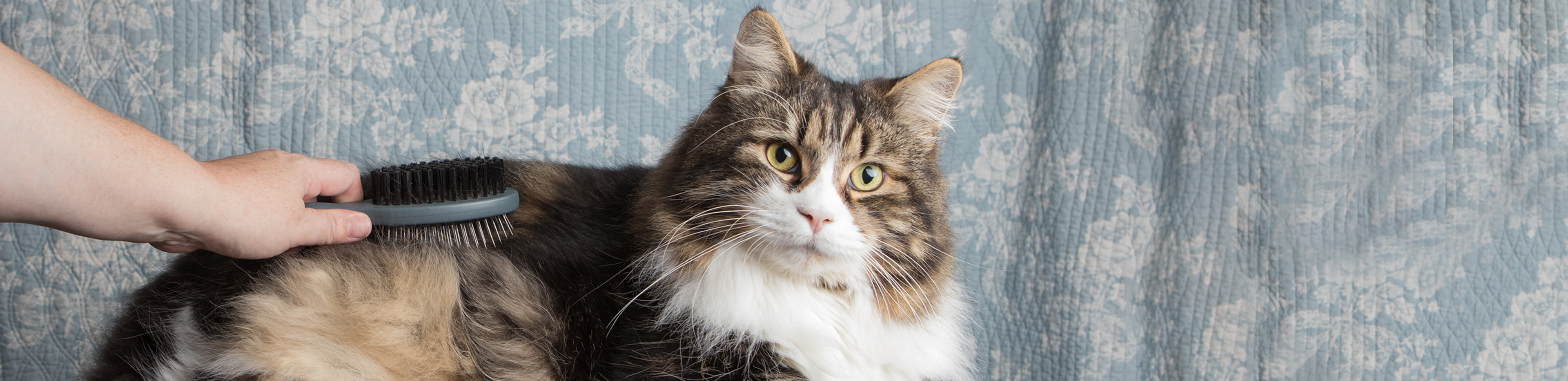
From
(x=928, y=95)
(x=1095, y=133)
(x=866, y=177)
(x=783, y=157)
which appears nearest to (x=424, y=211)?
(x=783, y=157)

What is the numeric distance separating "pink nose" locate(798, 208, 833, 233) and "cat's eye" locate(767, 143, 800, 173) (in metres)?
0.11

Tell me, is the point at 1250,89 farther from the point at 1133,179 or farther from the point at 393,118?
the point at 393,118

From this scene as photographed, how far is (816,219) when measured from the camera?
1071 millimetres

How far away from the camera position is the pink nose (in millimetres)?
1069

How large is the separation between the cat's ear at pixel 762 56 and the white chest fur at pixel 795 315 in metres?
0.28

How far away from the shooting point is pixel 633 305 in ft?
3.92

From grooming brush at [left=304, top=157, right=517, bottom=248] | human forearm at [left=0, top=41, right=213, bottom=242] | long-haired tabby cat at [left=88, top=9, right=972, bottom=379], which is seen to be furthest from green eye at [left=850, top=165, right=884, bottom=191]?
human forearm at [left=0, top=41, right=213, bottom=242]

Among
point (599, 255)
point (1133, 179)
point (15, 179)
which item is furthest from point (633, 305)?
point (1133, 179)

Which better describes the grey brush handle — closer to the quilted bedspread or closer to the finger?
the finger

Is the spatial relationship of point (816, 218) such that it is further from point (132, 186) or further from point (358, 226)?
point (132, 186)

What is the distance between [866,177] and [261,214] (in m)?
0.77

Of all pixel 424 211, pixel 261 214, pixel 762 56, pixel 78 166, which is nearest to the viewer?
pixel 78 166

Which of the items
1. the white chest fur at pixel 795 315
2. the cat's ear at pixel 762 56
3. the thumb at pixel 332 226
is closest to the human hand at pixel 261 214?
the thumb at pixel 332 226

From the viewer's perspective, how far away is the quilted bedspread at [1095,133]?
1.75 m
